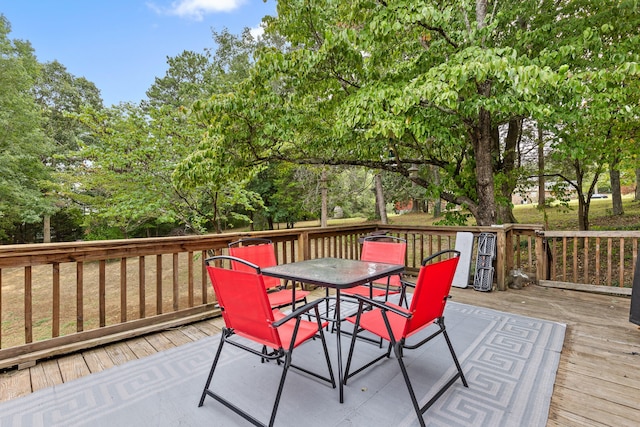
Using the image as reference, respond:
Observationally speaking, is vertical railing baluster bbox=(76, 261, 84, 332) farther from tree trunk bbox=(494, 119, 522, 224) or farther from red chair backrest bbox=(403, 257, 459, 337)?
tree trunk bbox=(494, 119, 522, 224)

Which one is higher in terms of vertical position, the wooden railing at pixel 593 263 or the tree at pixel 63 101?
the tree at pixel 63 101

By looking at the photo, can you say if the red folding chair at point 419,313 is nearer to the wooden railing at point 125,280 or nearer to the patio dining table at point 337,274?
the patio dining table at point 337,274

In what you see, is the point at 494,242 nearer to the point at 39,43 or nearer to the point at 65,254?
the point at 65,254

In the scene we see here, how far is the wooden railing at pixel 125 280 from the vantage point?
8.43 feet

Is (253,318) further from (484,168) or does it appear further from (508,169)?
(508,169)

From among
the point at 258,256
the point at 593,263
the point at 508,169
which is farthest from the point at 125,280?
the point at 593,263

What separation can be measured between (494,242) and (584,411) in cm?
305

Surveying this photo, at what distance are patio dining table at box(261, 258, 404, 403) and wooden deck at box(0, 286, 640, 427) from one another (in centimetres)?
126

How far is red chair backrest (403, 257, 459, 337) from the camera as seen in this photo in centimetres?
180

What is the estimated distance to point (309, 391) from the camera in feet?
7.11

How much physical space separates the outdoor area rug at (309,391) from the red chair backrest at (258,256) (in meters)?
0.71

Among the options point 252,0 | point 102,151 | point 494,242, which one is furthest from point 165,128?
point 494,242

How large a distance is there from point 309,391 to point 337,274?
0.86 m

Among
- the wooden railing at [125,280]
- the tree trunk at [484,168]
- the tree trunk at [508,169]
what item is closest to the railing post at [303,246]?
the wooden railing at [125,280]
